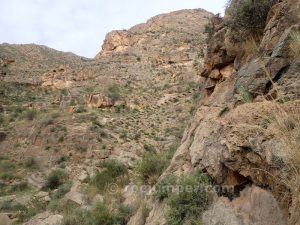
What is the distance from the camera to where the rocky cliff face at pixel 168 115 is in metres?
4.19

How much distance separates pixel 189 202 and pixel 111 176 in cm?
1040

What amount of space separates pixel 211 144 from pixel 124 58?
36.8 meters

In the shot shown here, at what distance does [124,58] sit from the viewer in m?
41.8

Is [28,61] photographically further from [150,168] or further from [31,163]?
[150,168]

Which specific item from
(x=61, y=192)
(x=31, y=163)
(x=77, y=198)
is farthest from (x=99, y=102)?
(x=77, y=198)

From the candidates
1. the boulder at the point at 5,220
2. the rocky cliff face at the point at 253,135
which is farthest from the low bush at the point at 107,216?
the boulder at the point at 5,220

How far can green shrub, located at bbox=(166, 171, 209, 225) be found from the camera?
5422 mm

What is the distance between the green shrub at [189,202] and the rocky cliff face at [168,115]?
104 mm

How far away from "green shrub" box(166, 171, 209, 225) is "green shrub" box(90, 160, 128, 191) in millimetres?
7637

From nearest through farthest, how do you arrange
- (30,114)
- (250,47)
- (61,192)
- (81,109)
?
1. (250,47)
2. (61,192)
3. (81,109)
4. (30,114)

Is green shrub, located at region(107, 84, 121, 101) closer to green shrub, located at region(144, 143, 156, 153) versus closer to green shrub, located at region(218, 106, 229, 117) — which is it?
green shrub, located at region(144, 143, 156, 153)

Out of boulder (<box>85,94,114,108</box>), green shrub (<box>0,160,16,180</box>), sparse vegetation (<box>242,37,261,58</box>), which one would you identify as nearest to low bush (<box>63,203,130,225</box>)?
sparse vegetation (<box>242,37,261,58</box>)

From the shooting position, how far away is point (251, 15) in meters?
7.98

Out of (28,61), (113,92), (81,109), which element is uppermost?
(28,61)
